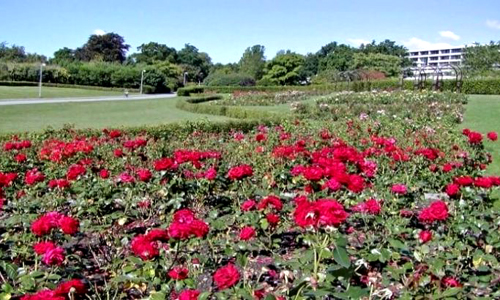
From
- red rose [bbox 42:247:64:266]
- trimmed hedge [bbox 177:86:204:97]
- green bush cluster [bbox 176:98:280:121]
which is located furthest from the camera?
trimmed hedge [bbox 177:86:204:97]

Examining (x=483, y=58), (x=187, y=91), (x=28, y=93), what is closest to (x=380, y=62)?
(x=483, y=58)

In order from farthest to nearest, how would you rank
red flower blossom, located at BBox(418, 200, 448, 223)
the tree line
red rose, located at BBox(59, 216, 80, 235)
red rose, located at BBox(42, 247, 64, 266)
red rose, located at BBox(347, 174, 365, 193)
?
the tree line
red rose, located at BBox(347, 174, 365, 193)
red flower blossom, located at BBox(418, 200, 448, 223)
red rose, located at BBox(59, 216, 80, 235)
red rose, located at BBox(42, 247, 64, 266)

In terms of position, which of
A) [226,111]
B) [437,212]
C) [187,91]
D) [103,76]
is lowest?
[437,212]

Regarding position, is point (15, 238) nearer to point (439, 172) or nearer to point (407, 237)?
point (407, 237)

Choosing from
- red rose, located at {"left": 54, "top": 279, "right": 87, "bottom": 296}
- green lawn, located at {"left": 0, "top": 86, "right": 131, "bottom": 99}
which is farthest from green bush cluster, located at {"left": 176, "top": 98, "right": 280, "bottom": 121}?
green lawn, located at {"left": 0, "top": 86, "right": 131, "bottom": 99}

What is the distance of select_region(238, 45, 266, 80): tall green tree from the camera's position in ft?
253

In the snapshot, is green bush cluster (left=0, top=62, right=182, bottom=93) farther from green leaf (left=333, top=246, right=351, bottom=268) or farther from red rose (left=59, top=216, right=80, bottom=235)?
green leaf (left=333, top=246, right=351, bottom=268)

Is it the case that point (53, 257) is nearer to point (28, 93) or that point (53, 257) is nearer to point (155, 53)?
point (28, 93)

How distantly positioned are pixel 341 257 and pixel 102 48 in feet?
276

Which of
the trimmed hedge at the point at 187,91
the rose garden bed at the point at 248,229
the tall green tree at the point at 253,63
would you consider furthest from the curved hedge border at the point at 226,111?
the tall green tree at the point at 253,63

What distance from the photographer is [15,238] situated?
3303 mm

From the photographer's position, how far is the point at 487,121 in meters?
14.0

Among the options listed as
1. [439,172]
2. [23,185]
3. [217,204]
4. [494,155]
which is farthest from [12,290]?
[494,155]

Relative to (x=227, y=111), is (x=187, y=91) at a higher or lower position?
higher
